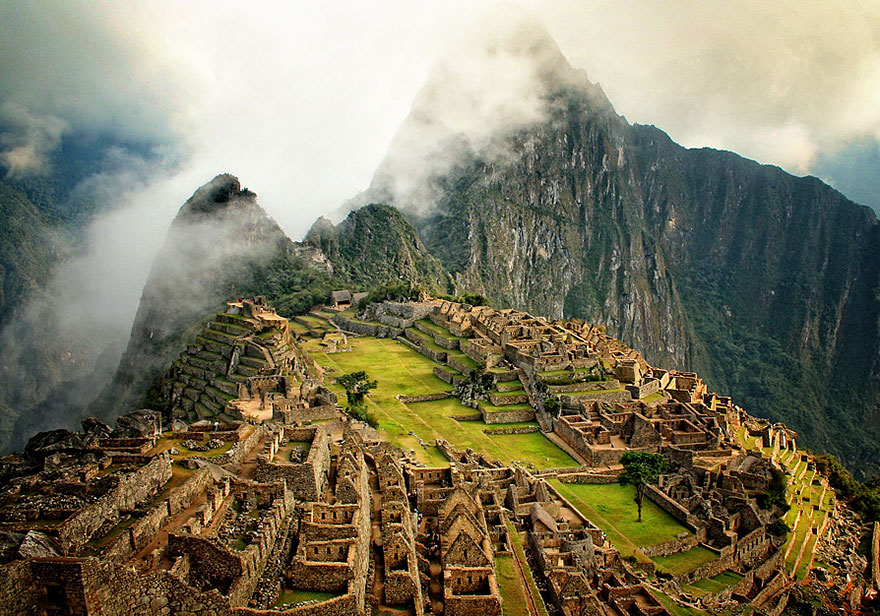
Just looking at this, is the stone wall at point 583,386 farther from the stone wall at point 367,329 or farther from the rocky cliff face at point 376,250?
the rocky cliff face at point 376,250

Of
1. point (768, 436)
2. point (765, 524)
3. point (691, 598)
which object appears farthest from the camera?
point (768, 436)

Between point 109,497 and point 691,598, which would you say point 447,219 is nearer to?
point 691,598

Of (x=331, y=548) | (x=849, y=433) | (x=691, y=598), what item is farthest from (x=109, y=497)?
(x=849, y=433)

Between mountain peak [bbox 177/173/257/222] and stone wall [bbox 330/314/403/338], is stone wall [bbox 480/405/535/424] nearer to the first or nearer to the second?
stone wall [bbox 330/314/403/338]

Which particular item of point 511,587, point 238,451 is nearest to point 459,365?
point 511,587

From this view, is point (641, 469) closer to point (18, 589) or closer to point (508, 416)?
point (508, 416)
